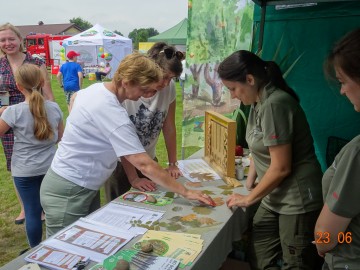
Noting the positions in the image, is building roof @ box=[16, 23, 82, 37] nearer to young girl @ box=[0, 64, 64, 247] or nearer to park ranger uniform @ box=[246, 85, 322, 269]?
young girl @ box=[0, 64, 64, 247]

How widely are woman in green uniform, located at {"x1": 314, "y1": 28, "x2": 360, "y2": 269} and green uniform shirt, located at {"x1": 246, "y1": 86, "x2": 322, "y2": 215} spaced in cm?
36

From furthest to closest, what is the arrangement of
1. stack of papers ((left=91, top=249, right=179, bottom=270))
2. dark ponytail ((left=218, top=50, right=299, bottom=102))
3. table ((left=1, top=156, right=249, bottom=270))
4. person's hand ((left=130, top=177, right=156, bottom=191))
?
person's hand ((left=130, top=177, right=156, bottom=191)) < dark ponytail ((left=218, top=50, right=299, bottom=102)) < table ((left=1, top=156, right=249, bottom=270)) < stack of papers ((left=91, top=249, right=179, bottom=270))

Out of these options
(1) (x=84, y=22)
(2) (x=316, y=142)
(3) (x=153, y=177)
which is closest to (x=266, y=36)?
(2) (x=316, y=142)

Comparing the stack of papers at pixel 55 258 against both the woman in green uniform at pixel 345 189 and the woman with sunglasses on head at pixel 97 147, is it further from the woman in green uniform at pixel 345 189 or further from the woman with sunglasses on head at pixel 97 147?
the woman in green uniform at pixel 345 189

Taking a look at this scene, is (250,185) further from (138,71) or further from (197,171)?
(138,71)

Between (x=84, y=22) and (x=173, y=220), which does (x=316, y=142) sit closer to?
(x=173, y=220)

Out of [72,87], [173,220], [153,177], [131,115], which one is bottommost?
[72,87]

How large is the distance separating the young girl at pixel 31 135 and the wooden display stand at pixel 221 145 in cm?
109

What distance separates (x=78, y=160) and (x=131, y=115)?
0.54 meters

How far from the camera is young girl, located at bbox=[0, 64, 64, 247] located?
2.16 meters

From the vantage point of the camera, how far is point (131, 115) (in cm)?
199

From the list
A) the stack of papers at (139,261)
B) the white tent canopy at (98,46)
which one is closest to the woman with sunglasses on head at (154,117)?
the stack of papers at (139,261)

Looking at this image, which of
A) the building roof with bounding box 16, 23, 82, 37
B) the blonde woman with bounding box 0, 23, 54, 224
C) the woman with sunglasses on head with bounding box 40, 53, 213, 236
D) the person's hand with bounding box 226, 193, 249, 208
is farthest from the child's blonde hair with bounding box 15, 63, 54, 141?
the building roof with bounding box 16, 23, 82, 37

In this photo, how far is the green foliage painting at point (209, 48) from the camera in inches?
118
